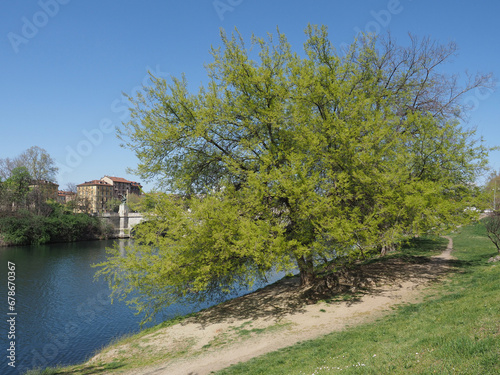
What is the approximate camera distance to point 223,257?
12367 millimetres

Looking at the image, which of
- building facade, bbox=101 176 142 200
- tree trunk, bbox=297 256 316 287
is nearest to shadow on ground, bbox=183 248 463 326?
tree trunk, bbox=297 256 316 287

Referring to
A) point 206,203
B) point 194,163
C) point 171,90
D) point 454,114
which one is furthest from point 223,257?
point 454,114

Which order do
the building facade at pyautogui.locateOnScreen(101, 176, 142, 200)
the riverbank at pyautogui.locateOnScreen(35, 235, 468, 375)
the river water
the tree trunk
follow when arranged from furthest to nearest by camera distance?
the building facade at pyautogui.locateOnScreen(101, 176, 142, 200), the tree trunk, the river water, the riverbank at pyautogui.locateOnScreen(35, 235, 468, 375)

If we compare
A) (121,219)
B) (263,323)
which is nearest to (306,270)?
(263,323)

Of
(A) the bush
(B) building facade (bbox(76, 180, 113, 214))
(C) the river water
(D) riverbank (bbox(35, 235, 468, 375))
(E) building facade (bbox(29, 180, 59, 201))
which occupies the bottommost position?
(C) the river water

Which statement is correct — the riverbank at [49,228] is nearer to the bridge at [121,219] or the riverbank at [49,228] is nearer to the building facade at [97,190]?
the bridge at [121,219]

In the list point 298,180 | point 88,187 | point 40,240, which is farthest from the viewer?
point 88,187

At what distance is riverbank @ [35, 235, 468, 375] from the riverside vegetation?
0.16m

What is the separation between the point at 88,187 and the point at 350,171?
147467 mm

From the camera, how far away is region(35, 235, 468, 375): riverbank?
35.7 ft

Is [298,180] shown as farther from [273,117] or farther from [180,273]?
[180,273]

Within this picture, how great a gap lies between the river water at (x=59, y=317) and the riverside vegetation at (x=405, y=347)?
3992mm

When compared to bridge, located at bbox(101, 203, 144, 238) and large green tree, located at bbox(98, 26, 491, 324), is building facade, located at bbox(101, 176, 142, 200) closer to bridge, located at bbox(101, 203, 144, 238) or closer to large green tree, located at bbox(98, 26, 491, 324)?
bridge, located at bbox(101, 203, 144, 238)

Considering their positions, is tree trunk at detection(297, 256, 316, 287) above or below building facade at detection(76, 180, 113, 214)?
below
